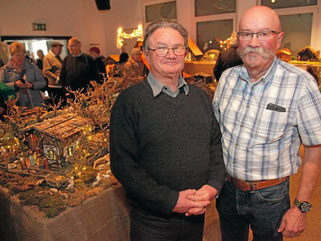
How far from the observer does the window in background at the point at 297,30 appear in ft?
20.5

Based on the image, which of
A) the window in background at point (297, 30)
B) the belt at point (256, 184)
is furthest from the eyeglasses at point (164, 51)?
the window in background at point (297, 30)

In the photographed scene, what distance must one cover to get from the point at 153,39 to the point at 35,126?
1307 mm

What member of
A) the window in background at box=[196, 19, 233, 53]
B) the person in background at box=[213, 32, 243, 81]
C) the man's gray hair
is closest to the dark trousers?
the man's gray hair

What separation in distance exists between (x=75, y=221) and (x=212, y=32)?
748 centimetres

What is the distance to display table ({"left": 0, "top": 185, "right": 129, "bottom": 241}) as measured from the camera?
5.17 ft

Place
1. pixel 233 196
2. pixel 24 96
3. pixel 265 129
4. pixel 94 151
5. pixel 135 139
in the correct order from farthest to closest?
pixel 24 96
pixel 94 151
pixel 233 196
pixel 265 129
pixel 135 139

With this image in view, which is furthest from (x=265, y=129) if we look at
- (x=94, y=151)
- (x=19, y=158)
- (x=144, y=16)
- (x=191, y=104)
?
(x=144, y=16)

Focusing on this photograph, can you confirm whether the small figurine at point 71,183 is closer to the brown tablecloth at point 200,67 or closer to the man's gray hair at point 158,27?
the man's gray hair at point 158,27

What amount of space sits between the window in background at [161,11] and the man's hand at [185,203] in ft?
27.1

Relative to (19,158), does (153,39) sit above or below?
above

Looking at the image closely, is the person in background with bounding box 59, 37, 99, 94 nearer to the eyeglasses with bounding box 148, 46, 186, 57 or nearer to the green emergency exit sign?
the eyeglasses with bounding box 148, 46, 186, 57

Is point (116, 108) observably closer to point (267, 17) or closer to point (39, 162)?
point (267, 17)

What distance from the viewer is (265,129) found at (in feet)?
4.56

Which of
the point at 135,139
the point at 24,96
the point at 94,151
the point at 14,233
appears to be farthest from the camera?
the point at 24,96
